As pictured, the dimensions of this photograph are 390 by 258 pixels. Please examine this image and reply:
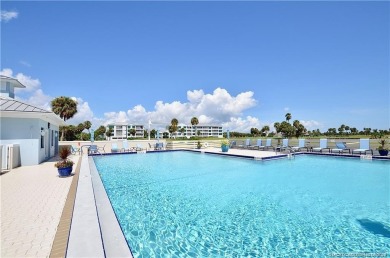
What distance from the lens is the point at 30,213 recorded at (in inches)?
170

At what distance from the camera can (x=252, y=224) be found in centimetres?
464

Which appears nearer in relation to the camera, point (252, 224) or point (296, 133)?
point (252, 224)

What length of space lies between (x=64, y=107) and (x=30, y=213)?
30.8 metres

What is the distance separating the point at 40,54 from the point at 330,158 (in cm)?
2155

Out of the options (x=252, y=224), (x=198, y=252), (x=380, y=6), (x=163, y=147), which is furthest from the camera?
(x=163, y=147)

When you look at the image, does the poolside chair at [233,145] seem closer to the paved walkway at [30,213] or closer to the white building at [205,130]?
the paved walkway at [30,213]

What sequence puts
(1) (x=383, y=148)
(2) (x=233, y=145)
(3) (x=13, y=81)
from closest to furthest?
(3) (x=13, y=81)
(1) (x=383, y=148)
(2) (x=233, y=145)

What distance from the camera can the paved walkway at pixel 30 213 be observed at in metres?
3.03

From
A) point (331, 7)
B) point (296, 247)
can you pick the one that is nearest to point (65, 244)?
point (296, 247)

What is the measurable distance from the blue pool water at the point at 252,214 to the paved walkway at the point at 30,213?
51.7 inches

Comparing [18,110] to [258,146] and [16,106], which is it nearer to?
[16,106]

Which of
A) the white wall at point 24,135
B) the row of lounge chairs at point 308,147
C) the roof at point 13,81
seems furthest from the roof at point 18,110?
the row of lounge chairs at point 308,147

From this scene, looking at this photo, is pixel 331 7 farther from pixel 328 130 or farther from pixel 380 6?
pixel 328 130

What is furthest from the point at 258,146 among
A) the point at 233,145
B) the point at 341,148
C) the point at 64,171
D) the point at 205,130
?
the point at 205,130
